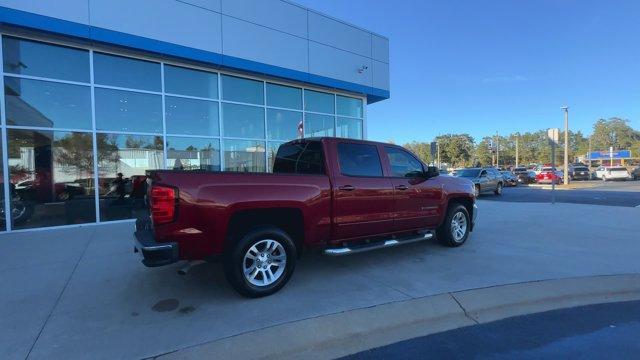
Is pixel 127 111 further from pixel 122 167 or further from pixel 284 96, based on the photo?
pixel 284 96

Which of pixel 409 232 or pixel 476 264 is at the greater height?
pixel 409 232

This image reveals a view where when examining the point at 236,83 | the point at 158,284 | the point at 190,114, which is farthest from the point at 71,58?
the point at 158,284

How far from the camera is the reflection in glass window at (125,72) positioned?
9.66 m

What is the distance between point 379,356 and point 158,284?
10.3 ft

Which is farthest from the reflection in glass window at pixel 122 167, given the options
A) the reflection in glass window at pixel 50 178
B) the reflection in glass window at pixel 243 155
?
the reflection in glass window at pixel 243 155

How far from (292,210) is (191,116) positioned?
800cm

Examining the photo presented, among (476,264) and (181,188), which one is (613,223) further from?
(181,188)

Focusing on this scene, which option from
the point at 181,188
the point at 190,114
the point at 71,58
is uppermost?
the point at 71,58

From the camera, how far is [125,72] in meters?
10.0

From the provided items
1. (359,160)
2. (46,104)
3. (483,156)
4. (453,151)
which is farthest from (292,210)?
(483,156)

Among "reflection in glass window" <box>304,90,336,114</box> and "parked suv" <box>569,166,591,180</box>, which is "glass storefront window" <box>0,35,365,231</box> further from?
"parked suv" <box>569,166,591,180</box>

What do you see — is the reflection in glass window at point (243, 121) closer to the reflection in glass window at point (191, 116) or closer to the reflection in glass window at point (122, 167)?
the reflection in glass window at point (191, 116)

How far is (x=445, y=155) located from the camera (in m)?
70.2

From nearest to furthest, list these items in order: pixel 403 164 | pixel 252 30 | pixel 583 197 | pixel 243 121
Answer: pixel 403 164 → pixel 252 30 → pixel 243 121 → pixel 583 197
